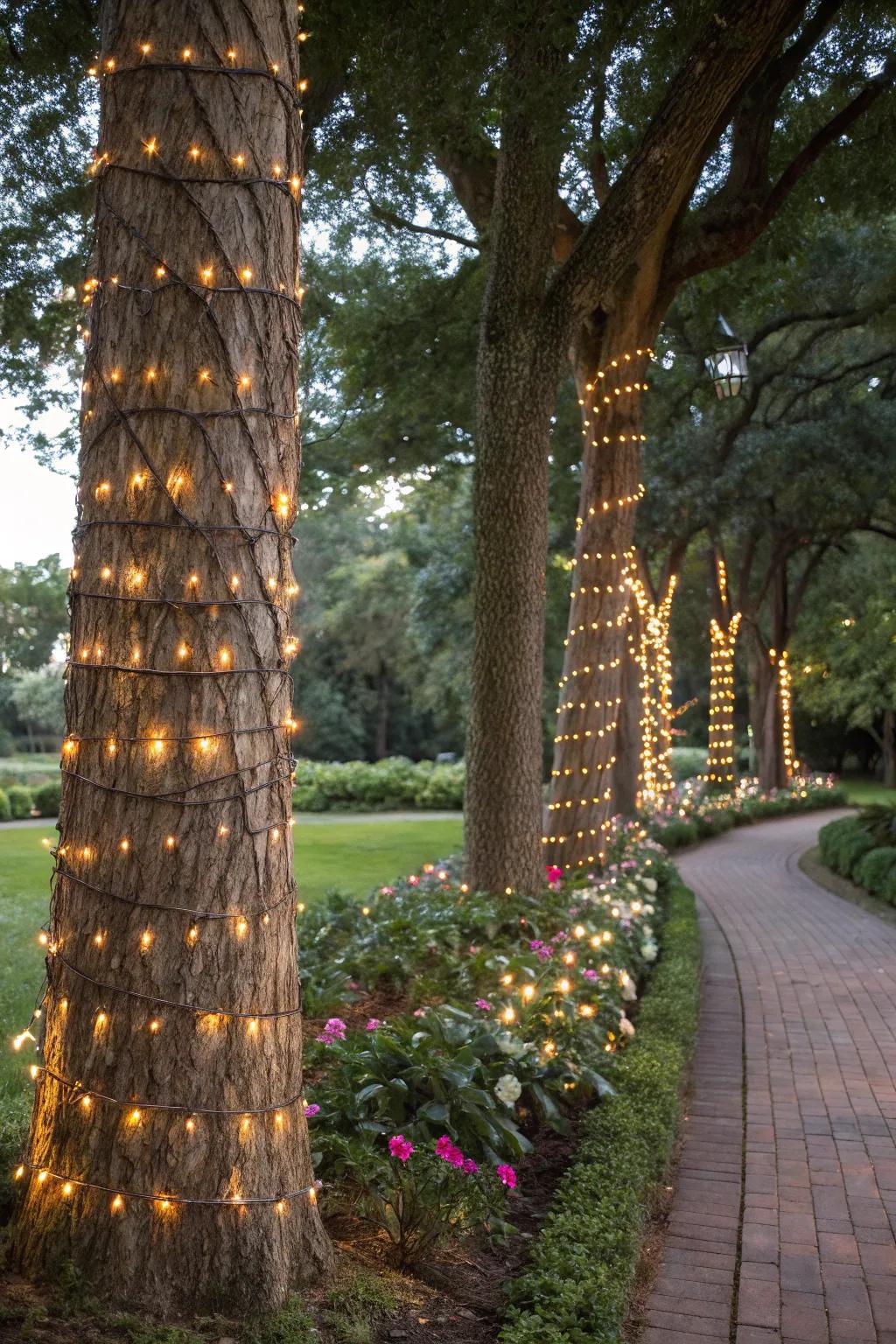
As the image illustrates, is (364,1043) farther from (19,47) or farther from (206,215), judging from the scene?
(19,47)

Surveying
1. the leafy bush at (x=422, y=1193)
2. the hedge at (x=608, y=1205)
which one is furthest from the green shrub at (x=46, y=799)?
the leafy bush at (x=422, y=1193)

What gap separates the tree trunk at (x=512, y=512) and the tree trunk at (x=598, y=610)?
1.95 m

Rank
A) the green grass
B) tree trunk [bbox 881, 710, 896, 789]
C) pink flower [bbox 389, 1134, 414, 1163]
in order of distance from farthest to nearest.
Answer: tree trunk [bbox 881, 710, 896, 789] → the green grass → pink flower [bbox 389, 1134, 414, 1163]

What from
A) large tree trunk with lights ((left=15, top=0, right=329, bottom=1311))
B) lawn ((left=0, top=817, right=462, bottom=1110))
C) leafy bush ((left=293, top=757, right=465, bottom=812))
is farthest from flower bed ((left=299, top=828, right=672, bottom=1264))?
leafy bush ((left=293, top=757, right=465, bottom=812))

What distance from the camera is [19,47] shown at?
701 centimetres

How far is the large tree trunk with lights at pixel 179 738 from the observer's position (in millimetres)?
2906

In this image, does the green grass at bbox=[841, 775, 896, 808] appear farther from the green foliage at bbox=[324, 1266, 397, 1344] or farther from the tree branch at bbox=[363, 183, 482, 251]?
the green foliage at bbox=[324, 1266, 397, 1344]

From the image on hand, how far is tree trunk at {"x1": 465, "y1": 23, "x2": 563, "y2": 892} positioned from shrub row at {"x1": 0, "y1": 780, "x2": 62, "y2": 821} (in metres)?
10.8

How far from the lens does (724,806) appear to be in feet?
71.2

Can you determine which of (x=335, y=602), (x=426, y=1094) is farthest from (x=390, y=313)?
(x=335, y=602)

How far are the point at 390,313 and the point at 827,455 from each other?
9.50 metres

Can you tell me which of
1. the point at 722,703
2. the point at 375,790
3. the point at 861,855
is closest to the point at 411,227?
the point at 861,855

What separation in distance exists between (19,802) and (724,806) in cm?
1258

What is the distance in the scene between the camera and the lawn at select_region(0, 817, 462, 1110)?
649cm
